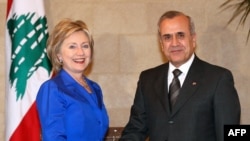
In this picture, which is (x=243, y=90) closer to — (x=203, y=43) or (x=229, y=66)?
(x=229, y=66)

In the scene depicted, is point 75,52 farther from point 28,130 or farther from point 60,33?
point 28,130

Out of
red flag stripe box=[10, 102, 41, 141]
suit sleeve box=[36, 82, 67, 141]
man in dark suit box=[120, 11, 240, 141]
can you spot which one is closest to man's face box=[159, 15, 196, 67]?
man in dark suit box=[120, 11, 240, 141]

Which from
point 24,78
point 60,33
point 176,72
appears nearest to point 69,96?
point 60,33

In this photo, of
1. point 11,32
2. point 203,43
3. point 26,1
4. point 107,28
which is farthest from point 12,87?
point 203,43

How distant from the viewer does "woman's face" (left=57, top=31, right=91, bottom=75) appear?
286 centimetres

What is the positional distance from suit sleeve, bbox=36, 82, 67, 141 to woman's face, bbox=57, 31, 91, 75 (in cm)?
19

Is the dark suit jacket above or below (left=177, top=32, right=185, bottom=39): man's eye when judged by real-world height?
below

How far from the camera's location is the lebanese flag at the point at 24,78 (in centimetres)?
394

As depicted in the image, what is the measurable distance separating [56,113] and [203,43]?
89.2 inches

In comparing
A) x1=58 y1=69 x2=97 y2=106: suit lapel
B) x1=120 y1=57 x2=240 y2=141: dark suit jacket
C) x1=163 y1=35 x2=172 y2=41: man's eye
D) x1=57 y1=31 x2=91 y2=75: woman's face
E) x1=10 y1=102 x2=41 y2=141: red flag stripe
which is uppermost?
x1=163 y1=35 x2=172 y2=41: man's eye

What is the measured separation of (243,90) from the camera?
15.0 feet

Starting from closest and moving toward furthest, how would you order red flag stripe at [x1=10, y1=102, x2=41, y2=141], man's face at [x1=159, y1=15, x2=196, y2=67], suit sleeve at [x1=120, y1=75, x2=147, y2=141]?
man's face at [x1=159, y1=15, x2=196, y2=67]
suit sleeve at [x1=120, y1=75, x2=147, y2=141]
red flag stripe at [x1=10, y1=102, x2=41, y2=141]

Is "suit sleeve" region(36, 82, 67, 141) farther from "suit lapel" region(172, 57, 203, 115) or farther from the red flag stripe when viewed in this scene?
the red flag stripe

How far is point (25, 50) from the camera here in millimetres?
3963
